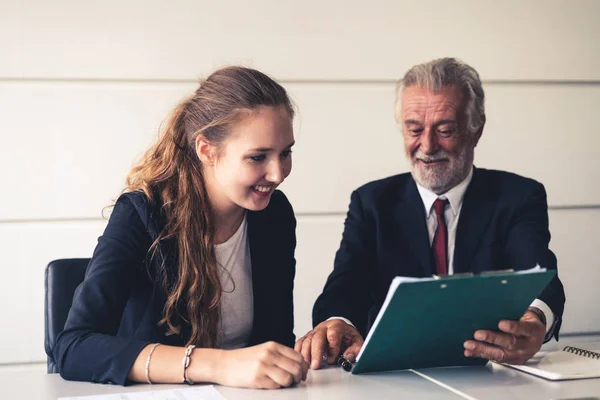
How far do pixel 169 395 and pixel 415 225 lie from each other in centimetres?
122

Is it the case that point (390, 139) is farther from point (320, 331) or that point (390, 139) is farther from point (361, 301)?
point (320, 331)

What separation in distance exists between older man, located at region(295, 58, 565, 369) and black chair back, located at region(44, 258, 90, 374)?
28.5 inches

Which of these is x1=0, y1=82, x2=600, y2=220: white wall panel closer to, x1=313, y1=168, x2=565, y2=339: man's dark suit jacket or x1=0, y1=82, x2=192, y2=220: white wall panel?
x1=0, y1=82, x2=192, y2=220: white wall panel

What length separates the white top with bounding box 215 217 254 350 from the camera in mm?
2004

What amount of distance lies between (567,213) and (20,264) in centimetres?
227

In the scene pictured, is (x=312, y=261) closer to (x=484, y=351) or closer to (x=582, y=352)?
→ (x=582, y=352)

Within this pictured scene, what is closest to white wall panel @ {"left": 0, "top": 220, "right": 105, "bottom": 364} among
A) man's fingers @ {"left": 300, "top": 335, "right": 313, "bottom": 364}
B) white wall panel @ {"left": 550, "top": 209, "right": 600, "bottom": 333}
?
man's fingers @ {"left": 300, "top": 335, "right": 313, "bottom": 364}

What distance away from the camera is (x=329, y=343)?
1769 millimetres

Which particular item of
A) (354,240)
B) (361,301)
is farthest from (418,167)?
(361,301)

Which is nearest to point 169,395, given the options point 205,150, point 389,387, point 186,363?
point 186,363

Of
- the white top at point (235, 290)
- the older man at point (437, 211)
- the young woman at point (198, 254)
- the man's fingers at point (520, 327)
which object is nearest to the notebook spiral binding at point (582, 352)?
the man's fingers at point (520, 327)

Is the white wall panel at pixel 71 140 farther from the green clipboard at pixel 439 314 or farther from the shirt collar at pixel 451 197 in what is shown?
the green clipboard at pixel 439 314

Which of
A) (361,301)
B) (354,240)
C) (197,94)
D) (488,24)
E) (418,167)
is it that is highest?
(488,24)

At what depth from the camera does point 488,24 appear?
3.31 m
